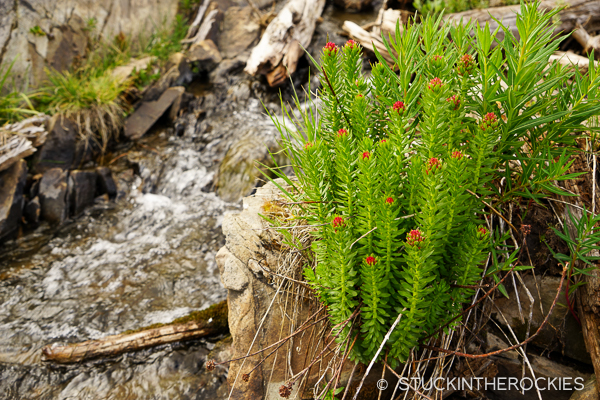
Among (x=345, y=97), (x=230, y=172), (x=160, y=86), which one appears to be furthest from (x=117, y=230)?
(x=345, y=97)

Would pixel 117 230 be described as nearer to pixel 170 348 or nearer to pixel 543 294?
pixel 170 348

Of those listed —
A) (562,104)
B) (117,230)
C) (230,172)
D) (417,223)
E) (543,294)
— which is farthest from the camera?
(230,172)

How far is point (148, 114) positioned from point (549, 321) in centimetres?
629

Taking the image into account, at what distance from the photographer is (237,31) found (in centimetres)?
811

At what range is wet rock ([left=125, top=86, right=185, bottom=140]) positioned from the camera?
6137mm

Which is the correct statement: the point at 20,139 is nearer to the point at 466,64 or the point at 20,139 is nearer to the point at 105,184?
the point at 105,184

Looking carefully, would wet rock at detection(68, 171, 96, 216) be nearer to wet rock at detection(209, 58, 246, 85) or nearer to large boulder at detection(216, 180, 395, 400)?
wet rock at detection(209, 58, 246, 85)

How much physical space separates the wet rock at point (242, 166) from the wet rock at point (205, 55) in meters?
2.55

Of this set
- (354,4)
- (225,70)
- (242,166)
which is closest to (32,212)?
(242,166)

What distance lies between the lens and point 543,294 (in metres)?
1.95

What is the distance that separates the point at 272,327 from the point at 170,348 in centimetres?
133

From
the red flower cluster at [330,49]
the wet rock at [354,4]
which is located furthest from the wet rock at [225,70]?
the red flower cluster at [330,49]

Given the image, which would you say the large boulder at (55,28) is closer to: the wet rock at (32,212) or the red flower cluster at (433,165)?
the wet rock at (32,212)

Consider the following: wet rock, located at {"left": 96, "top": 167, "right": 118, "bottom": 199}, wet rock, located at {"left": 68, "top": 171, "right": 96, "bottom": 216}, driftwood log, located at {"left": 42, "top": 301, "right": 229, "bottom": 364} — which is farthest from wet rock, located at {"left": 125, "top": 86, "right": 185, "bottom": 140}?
driftwood log, located at {"left": 42, "top": 301, "right": 229, "bottom": 364}
